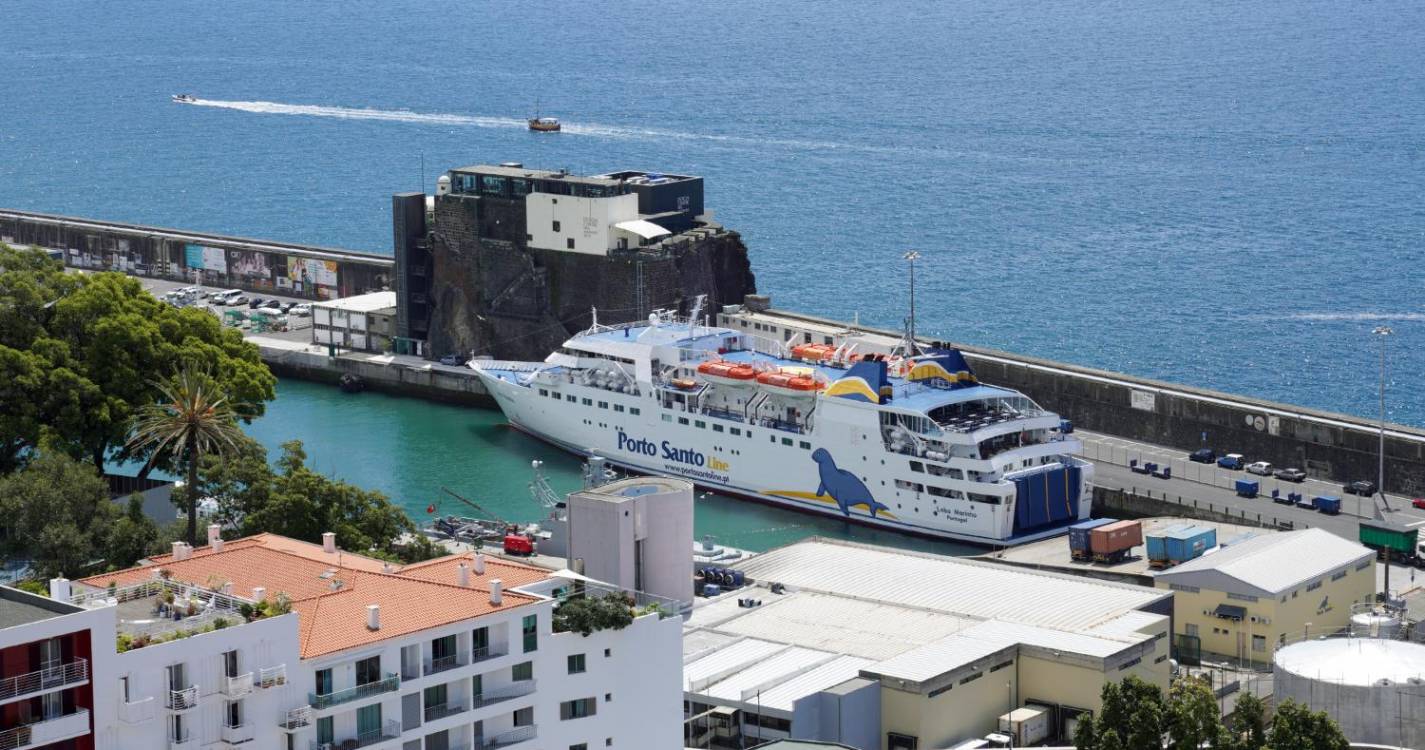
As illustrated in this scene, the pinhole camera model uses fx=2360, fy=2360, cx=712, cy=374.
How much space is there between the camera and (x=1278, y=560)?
51.8m

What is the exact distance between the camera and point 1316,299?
332ft

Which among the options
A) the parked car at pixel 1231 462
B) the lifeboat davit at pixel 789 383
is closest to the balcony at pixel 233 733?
the lifeboat davit at pixel 789 383

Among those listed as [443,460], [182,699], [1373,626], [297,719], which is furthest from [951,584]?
[443,460]

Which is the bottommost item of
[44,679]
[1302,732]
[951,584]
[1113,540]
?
[1113,540]

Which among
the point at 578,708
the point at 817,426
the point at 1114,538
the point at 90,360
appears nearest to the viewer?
the point at 578,708

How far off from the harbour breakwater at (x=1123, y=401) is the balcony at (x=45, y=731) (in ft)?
152

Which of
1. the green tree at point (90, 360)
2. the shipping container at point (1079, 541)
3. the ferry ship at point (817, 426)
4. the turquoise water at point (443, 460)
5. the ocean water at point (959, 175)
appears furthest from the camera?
the ocean water at point (959, 175)

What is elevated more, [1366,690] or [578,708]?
[578,708]

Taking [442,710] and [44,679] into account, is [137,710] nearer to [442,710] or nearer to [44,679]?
[44,679]

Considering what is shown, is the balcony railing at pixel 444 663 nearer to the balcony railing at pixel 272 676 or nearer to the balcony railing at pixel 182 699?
the balcony railing at pixel 272 676

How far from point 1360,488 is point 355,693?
40950mm

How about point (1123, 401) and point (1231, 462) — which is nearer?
point (1231, 462)

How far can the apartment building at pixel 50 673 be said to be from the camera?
28.8 metres

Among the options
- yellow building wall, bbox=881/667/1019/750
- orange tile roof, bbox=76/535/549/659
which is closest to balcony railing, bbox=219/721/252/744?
orange tile roof, bbox=76/535/549/659
